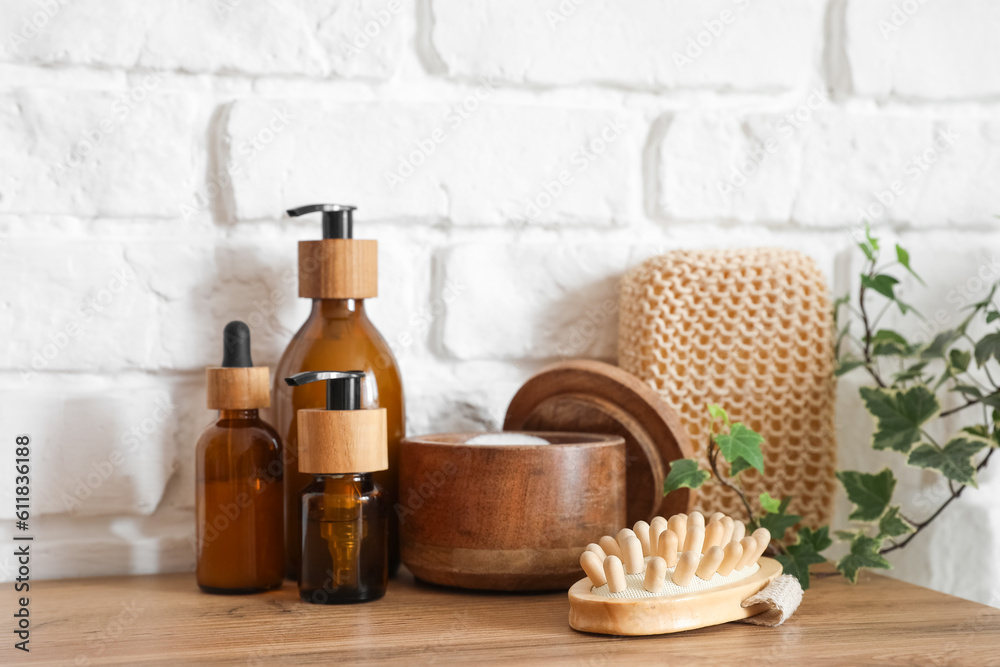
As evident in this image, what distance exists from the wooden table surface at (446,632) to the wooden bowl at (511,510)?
2cm

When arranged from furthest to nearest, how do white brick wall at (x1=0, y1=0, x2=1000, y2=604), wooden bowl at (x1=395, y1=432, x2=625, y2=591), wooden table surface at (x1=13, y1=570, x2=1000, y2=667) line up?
white brick wall at (x1=0, y1=0, x2=1000, y2=604), wooden bowl at (x1=395, y1=432, x2=625, y2=591), wooden table surface at (x1=13, y1=570, x2=1000, y2=667)

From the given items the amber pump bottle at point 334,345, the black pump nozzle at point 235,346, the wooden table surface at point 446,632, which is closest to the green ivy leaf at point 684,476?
the wooden table surface at point 446,632

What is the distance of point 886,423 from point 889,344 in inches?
3.1

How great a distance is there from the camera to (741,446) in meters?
0.65

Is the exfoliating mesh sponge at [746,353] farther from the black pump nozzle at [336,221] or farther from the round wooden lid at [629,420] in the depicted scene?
the black pump nozzle at [336,221]

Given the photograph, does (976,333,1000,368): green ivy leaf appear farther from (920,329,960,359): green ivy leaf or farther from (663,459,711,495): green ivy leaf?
(663,459,711,495): green ivy leaf

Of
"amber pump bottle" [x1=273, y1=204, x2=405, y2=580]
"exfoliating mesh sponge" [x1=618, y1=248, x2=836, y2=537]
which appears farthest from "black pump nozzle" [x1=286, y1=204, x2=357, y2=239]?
"exfoliating mesh sponge" [x1=618, y1=248, x2=836, y2=537]

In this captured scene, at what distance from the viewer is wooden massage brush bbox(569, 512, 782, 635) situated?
538 mm

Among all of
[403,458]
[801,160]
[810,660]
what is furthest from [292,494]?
[801,160]

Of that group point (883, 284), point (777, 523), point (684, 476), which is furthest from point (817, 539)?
point (883, 284)

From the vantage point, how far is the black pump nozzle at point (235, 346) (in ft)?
2.15

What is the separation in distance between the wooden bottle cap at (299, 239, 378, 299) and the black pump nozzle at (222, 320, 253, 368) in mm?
63

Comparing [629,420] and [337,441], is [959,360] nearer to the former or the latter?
[629,420]

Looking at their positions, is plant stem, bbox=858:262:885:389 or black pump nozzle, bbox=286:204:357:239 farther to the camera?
plant stem, bbox=858:262:885:389
